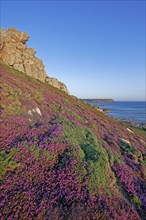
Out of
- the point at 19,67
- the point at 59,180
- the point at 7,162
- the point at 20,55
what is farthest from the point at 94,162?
the point at 20,55

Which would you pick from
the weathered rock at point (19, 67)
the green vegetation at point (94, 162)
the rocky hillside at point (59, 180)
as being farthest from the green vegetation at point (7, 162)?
the weathered rock at point (19, 67)

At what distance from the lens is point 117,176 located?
11.0 m

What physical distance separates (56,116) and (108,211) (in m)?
11.8

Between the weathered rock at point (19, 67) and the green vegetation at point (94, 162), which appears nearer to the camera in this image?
the green vegetation at point (94, 162)

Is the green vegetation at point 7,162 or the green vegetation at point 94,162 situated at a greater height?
the green vegetation at point 7,162

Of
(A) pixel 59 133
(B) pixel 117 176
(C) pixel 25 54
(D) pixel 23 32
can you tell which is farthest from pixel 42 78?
(B) pixel 117 176

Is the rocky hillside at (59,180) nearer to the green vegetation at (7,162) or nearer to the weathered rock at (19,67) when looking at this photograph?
the green vegetation at (7,162)

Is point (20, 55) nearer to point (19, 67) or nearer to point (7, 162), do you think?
point (19, 67)

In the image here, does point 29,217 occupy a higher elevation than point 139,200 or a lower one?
higher

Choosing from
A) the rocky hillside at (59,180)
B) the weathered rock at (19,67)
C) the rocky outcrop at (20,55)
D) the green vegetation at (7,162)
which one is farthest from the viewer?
the weathered rock at (19,67)

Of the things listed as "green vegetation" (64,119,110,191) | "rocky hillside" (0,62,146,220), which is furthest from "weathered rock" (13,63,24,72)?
"green vegetation" (64,119,110,191)

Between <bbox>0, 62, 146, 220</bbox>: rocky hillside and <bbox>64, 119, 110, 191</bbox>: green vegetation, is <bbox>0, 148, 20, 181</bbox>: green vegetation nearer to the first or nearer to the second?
<bbox>0, 62, 146, 220</bbox>: rocky hillside

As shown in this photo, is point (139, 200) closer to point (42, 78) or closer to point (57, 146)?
point (57, 146)

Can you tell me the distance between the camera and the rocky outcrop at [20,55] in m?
44.6
